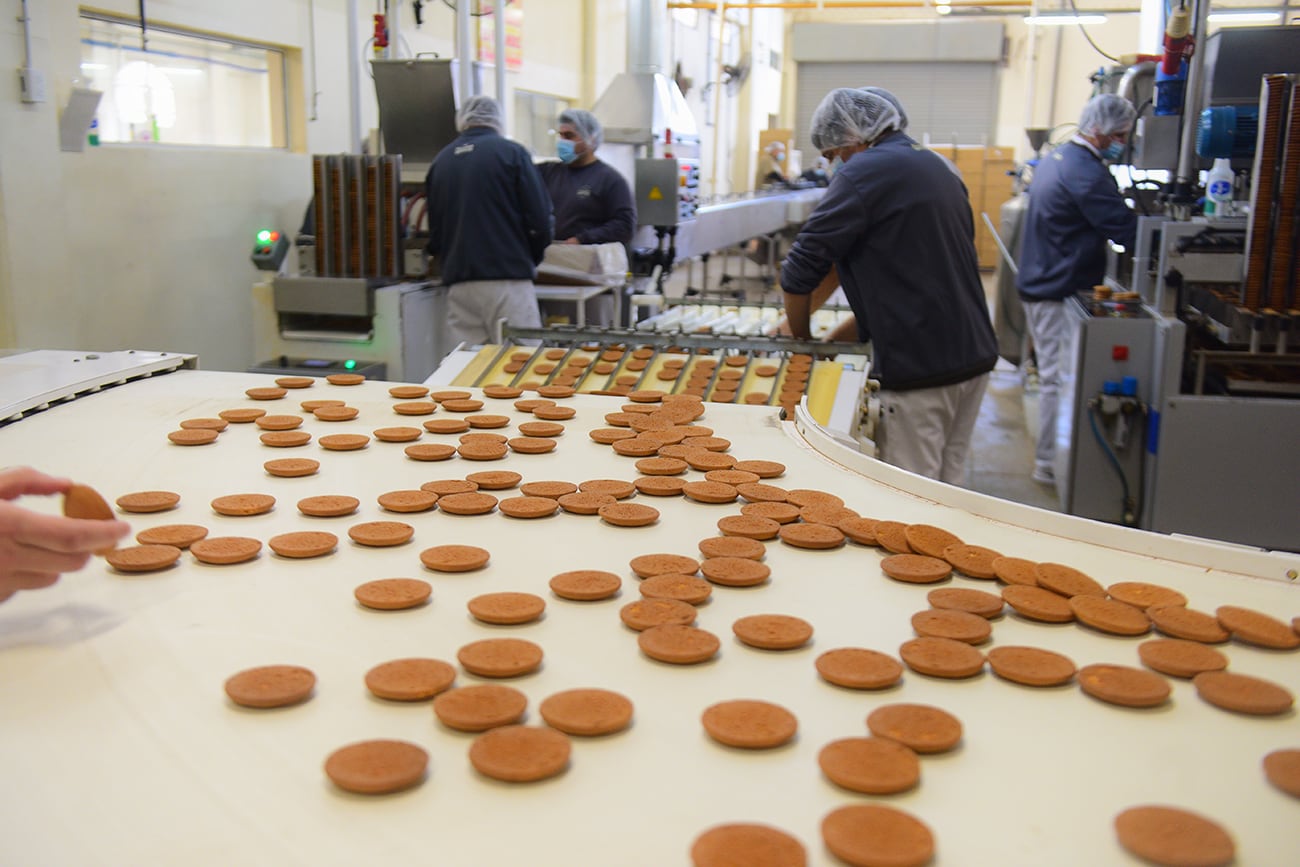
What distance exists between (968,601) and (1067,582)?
12 cm

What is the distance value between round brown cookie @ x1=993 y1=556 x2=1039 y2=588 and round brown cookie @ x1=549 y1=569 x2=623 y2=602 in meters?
0.42

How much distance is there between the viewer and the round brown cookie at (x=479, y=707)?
83 centimetres

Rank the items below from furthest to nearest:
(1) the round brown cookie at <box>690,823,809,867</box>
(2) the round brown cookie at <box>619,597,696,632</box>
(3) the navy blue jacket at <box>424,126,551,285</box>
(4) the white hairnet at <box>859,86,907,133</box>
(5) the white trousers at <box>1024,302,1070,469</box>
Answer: (5) the white trousers at <box>1024,302,1070,469</box> → (3) the navy blue jacket at <box>424,126,551,285</box> → (4) the white hairnet at <box>859,86,907,133</box> → (2) the round brown cookie at <box>619,597,696,632</box> → (1) the round brown cookie at <box>690,823,809,867</box>

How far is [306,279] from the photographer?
12.9 ft

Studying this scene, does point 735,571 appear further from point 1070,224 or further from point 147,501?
point 1070,224

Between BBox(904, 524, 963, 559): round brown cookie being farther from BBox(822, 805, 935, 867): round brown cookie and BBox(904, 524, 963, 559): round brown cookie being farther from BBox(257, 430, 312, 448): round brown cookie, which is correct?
BBox(257, 430, 312, 448): round brown cookie

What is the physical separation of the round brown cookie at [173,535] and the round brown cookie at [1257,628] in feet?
3.72

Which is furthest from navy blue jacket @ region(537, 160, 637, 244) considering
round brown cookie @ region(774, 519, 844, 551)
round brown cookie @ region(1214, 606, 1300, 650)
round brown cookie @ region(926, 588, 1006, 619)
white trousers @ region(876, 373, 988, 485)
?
round brown cookie @ region(1214, 606, 1300, 650)

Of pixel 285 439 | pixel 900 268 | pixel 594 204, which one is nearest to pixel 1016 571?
pixel 285 439

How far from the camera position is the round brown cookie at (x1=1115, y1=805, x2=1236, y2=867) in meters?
0.68

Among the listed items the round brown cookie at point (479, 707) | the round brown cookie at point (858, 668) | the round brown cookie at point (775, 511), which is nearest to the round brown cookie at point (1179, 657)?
the round brown cookie at point (858, 668)

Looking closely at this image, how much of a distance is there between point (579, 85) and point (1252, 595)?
8207 millimetres

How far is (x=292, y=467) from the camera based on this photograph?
1.54m

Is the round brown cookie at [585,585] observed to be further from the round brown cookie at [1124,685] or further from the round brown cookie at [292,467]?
the round brown cookie at [292,467]
